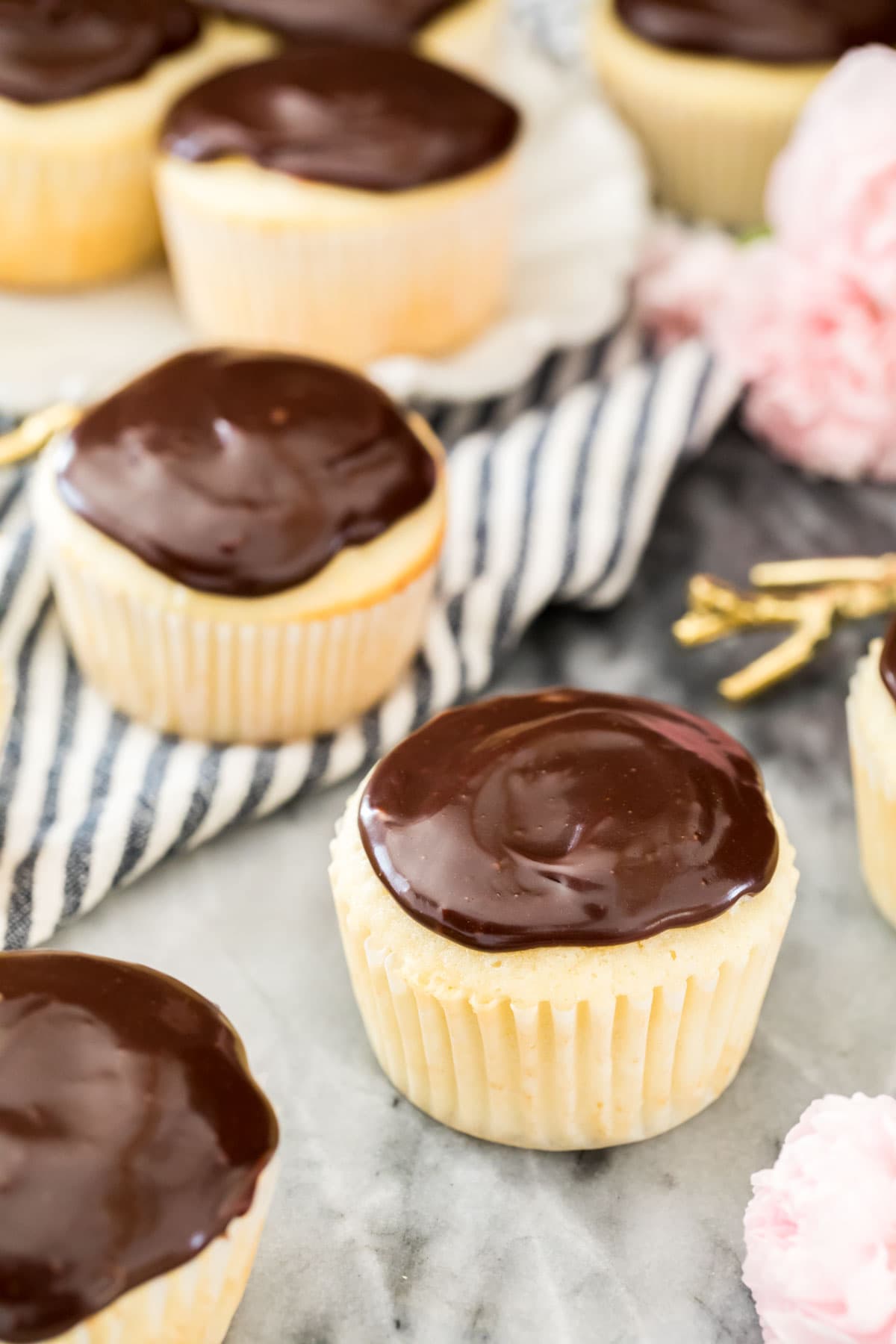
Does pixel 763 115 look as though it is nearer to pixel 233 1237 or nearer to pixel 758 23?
pixel 758 23

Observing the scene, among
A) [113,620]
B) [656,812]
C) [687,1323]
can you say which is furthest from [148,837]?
[687,1323]

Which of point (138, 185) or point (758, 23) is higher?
point (758, 23)

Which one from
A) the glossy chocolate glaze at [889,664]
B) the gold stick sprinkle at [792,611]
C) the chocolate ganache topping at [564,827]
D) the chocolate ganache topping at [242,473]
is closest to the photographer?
the chocolate ganache topping at [564,827]

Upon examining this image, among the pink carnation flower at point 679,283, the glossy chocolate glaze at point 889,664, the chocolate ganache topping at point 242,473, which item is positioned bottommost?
the pink carnation flower at point 679,283

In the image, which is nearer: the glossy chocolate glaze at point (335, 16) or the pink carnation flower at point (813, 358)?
the pink carnation flower at point (813, 358)

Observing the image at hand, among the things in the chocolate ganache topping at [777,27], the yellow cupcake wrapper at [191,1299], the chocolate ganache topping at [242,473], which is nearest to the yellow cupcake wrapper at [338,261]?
the chocolate ganache topping at [242,473]

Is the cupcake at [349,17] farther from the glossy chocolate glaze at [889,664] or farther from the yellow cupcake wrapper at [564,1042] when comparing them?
the yellow cupcake wrapper at [564,1042]

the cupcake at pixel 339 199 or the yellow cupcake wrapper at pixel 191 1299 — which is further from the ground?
the cupcake at pixel 339 199

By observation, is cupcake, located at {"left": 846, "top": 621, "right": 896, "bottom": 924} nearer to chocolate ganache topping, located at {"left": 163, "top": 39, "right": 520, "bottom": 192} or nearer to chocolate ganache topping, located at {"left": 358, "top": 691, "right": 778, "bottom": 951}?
chocolate ganache topping, located at {"left": 358, "top": 691, "right": 778, "bottom": 951}
